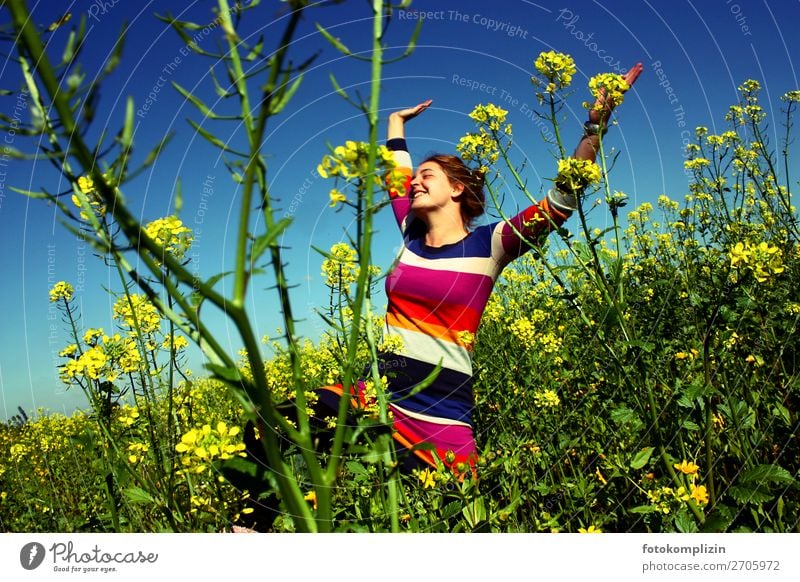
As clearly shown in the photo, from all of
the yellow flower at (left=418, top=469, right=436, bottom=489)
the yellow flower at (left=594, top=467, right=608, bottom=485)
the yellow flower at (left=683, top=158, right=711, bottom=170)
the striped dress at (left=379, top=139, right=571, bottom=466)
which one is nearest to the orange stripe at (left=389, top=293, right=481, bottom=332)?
the striped dress at (left=379, top=139, right=571, bottom=466)

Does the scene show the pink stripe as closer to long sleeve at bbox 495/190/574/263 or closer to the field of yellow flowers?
the field of yellow flowers

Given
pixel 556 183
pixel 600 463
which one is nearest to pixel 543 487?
pixel 600 463

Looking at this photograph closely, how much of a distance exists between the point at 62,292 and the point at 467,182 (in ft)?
4.18

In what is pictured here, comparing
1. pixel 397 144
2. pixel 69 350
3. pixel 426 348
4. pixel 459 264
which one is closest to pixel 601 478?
pixel 426 348

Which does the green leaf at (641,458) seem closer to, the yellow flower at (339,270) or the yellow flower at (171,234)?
the yellow flower at (339,270)

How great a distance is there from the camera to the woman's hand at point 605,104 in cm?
160

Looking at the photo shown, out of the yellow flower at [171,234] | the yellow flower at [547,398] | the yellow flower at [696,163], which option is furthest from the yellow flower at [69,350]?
the yellow flower at [696,163]

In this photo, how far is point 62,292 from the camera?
1.29m

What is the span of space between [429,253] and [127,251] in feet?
3.99

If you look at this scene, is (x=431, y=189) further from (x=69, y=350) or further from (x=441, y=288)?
(x=69, y=350)

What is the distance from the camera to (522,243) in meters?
Answer: 1.81

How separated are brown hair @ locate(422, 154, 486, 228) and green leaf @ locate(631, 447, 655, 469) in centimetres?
88

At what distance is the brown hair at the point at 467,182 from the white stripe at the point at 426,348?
42cm

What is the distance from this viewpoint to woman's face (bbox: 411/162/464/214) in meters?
1.67
